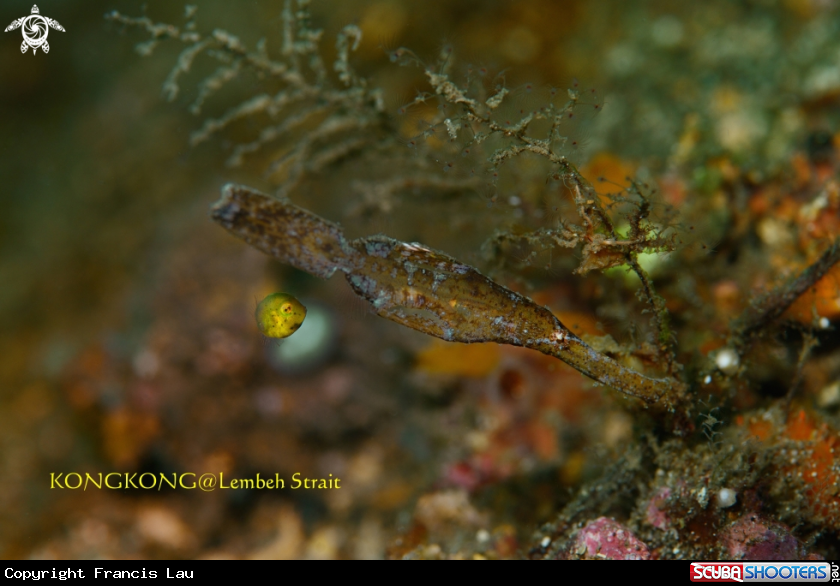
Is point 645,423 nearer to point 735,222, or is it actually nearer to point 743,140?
point 735,222

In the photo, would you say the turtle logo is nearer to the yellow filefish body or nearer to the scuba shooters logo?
the yellow filefish body

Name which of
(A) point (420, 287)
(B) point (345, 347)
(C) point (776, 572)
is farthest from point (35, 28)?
(C) point (776, 572)

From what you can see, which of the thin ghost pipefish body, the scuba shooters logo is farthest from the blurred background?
the scuba shooters logo

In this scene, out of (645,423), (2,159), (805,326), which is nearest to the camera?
(645,423)

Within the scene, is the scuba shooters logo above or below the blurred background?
below

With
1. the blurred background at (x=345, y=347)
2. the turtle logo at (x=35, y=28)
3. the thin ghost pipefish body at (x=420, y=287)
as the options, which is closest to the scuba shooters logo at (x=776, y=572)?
the thin ghost pipefish body at (x=420, y=287)

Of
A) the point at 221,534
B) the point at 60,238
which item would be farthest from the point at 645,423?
the point at 60,238

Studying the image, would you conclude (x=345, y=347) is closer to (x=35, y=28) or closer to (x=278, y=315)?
(x=278, y=315)
